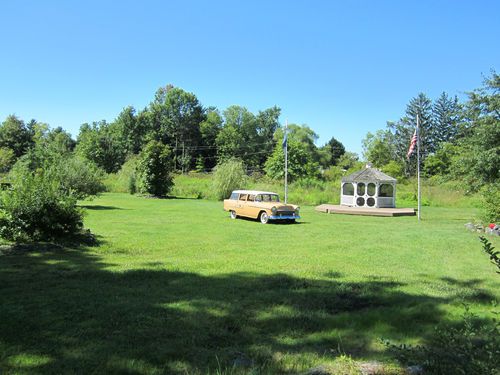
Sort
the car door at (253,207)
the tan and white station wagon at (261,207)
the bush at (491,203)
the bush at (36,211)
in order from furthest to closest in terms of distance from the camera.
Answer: the car door at (253,207)
the tan and white station wagon at (261,207)
the bush at (491,203)
the bush at (36,211)

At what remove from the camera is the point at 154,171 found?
1502 inches

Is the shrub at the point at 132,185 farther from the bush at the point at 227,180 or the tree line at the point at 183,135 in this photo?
the tree line at the point at 183,135

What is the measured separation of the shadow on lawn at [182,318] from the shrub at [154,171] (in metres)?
31.1

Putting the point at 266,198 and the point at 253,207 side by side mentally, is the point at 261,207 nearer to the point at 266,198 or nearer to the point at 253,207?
the point at 253,207

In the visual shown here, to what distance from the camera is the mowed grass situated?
3730mm

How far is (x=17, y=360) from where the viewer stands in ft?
11.4

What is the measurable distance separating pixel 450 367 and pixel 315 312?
2.17 meters

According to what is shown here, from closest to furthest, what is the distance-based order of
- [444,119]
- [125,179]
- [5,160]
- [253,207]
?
[253,207]
[125,179]
[5,160]
[444,119]

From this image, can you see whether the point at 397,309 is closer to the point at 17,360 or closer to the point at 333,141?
the point at 17,360

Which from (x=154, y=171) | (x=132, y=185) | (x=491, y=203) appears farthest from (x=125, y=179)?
(x=491, y=203)

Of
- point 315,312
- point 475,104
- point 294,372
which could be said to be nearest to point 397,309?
point 315,312

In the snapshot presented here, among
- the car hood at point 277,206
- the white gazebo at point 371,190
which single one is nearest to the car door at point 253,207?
the car hood at point 277,206

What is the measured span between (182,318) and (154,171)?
3449 centimetres

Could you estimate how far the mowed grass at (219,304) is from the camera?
373cm
